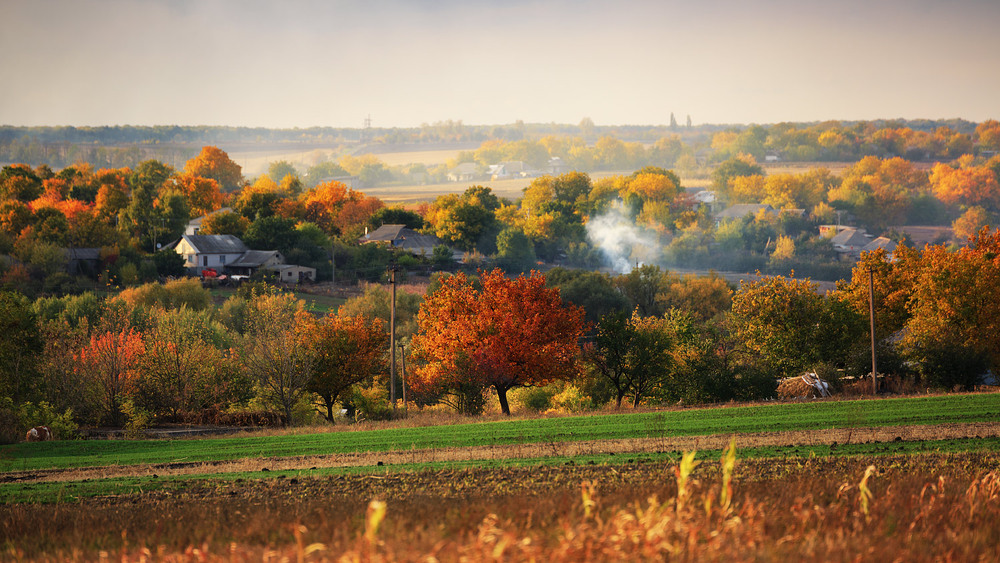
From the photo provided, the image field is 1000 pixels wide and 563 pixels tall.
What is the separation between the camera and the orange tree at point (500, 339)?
4509cm

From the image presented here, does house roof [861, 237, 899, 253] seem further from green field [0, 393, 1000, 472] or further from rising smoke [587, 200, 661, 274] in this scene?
green field [0, 393, 1000, 472]

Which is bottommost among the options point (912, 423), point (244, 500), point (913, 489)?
point (912, 423)

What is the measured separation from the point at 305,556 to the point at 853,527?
658 centimetres

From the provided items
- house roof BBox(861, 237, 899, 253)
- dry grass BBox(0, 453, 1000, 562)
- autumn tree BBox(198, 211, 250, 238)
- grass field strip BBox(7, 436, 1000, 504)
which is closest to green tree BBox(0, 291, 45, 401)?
grass field strip BBox(7, 436, 1000, 504)

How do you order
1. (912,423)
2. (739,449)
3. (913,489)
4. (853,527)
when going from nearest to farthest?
(853,527) < (913,489) < (739,449) < (912,423)

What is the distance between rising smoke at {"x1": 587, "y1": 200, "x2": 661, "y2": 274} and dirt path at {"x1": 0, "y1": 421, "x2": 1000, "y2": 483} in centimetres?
11316

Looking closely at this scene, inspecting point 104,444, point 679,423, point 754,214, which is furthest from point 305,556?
point 754,214

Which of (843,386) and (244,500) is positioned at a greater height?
(244,500)

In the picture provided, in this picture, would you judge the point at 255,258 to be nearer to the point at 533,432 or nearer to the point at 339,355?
the point at 339,355

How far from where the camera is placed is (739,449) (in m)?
23.6

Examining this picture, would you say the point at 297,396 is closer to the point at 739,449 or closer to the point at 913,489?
the point at 739,449

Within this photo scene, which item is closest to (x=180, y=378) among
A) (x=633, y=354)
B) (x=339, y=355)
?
(x=339, y=355)

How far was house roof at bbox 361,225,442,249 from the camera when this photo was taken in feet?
398

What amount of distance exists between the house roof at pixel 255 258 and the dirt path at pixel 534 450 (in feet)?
260
